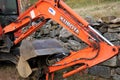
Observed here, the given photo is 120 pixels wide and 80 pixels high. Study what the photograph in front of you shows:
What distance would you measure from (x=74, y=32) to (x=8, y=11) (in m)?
2.61

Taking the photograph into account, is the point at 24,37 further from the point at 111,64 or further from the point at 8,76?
the point at 111,64

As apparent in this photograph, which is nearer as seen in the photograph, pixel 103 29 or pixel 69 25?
pixel 69 25

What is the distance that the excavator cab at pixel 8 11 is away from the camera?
7.22 meters

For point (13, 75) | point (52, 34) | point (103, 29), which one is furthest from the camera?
point (52, 34)

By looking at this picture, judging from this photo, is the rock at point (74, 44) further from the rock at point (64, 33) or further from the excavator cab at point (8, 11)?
the excavator cab at point (8, 11)

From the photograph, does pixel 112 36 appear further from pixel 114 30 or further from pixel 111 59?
pixel 111 59

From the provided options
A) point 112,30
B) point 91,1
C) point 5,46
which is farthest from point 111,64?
point 91,1

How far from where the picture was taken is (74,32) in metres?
5.42

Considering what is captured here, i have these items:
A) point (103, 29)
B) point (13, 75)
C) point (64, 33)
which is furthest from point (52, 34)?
point (103, 29)

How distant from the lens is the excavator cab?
722cm

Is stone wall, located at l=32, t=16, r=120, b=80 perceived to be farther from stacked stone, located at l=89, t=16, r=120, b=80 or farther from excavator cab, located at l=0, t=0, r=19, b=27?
excavator cab, located at l=0, t=0, r=19, b=27

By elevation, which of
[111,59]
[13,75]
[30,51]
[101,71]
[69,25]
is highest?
[69,25]

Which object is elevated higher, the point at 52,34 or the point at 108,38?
the point at 108,38

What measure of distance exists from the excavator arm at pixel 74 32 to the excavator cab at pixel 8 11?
3.43ft
